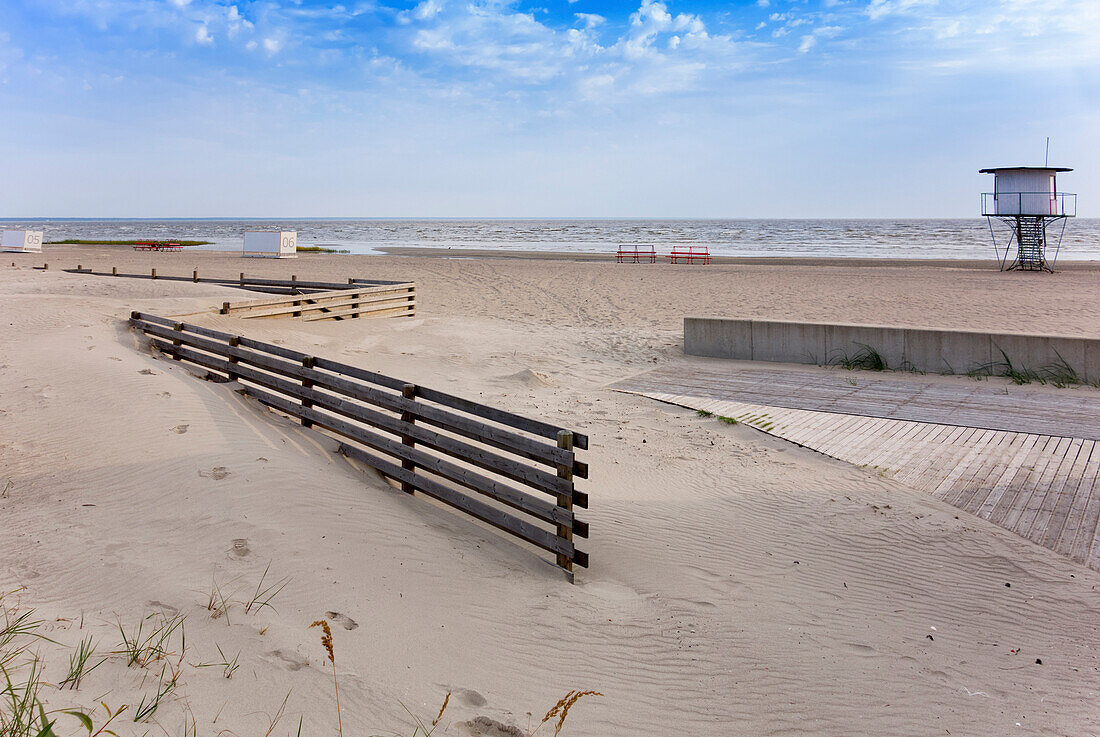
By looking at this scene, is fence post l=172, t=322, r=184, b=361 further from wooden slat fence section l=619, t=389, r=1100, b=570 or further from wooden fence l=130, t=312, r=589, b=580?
wooden slat fence section l=619, t=389, r=1100, b=570

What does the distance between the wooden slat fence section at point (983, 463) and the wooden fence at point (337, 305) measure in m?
8.92

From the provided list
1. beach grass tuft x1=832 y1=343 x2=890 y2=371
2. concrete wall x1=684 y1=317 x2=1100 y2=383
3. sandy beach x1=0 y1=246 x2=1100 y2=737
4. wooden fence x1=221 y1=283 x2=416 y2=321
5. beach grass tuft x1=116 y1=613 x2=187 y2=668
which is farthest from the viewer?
wooden fence x1=221 y1=283 x2=416 y2=321

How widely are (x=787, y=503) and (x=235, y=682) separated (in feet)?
15.5

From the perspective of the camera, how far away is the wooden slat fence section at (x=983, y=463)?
235 inches

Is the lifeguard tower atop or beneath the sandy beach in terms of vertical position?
atop

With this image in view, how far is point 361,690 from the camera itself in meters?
3.64

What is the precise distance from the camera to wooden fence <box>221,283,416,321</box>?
14.2 m

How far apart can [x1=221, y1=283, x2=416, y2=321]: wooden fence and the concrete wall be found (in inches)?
279

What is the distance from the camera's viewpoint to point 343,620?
14.3ft

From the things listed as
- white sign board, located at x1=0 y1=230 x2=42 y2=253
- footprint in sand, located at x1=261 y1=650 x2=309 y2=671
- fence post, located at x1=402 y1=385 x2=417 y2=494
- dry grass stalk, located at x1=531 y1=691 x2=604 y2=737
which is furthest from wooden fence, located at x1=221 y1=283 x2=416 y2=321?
white sign board, located at x1=0 y1=230 x2=42 y2=253

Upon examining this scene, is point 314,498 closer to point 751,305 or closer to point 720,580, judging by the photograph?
point 720,580

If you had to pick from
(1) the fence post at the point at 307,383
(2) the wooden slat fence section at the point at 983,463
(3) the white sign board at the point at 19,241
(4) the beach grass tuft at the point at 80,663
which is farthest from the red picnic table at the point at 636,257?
(4) the beach grass tuft at the point at 80,663

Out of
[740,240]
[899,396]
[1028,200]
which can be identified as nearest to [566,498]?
[899,396]

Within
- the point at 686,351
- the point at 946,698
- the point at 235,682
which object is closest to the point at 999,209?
the point at 686,351
